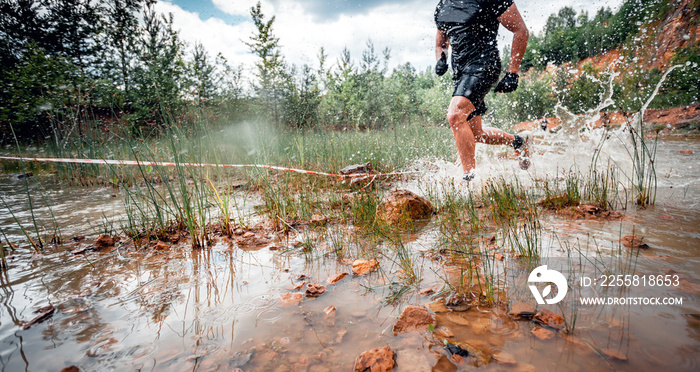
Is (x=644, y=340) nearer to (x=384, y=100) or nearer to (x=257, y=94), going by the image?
(x=257, y=94)

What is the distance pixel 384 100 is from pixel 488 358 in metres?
15.4

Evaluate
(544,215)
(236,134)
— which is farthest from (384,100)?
(544,215)

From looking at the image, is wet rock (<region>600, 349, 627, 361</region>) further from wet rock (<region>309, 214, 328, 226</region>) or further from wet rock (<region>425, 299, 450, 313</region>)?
wet rock (<region>309, 214, 328, 226</region>)

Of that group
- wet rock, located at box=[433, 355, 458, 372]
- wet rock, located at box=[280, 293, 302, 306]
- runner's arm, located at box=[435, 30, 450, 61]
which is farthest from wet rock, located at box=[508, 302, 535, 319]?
runner's arm, located at box=[435, 30, 450, 61]

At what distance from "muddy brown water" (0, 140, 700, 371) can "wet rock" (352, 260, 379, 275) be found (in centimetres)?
5

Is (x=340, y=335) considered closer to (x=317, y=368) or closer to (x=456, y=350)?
(x=317, y=368)

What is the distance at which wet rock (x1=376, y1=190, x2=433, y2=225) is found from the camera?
8.36 feet

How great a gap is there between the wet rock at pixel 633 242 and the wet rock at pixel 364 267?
1.50 meters

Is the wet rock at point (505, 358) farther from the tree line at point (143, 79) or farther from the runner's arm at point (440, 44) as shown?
the tree line at point (143, 79)

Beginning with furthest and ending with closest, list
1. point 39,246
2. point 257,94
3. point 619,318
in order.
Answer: point 257,94 → point 39,246 → point 619,318

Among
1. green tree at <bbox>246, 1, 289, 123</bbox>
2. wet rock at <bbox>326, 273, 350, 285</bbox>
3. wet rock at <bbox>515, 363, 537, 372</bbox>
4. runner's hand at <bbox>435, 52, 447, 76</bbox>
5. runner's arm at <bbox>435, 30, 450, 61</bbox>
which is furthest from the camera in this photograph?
green tree at <bbox>246, 1, 289, 123</bbox>

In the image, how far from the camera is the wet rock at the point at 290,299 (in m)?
1.39

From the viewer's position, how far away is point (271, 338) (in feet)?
3.71

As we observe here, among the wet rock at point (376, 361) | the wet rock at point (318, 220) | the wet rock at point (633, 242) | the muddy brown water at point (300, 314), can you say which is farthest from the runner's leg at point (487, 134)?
the wet rock at point (376, 361)
